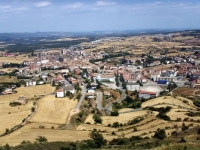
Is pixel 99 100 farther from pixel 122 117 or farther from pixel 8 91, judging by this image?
pixel 8 91

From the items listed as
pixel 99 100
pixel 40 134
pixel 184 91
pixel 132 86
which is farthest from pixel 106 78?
pixel 40 134

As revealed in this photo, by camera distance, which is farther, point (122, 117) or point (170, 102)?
point (170, 102)

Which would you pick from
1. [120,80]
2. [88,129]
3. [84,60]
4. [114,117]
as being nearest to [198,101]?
[114,117]

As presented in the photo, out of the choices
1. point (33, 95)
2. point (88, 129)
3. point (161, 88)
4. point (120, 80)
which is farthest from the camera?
point (120, 80)

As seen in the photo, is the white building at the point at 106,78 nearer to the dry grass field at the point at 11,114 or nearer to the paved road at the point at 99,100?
the paved road at the point at 99,100

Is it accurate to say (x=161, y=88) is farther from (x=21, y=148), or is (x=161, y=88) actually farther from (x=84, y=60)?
(x=84, y=60)
